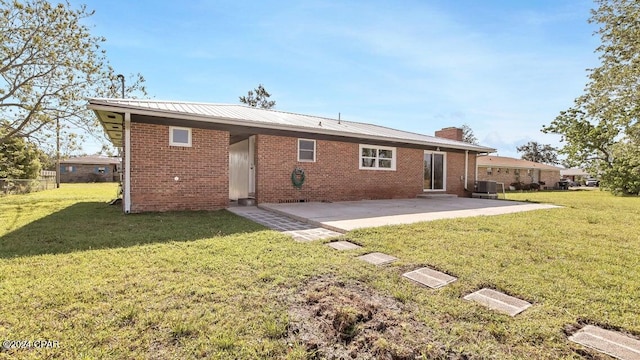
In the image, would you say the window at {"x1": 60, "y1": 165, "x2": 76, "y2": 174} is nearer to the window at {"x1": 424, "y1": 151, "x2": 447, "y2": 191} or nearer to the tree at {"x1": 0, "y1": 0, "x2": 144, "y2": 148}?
the tree at {"x1": 0, "y1": 0, "x2": 144, "y2": 148}

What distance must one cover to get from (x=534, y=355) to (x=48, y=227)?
8.02m

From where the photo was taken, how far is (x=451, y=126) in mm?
18719

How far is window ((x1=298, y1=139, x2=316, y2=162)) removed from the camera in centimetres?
1058

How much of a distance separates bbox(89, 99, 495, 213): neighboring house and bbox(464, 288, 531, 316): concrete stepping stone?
293 inches

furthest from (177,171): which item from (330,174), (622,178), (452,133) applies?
(622,178)

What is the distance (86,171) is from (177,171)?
1494 inches

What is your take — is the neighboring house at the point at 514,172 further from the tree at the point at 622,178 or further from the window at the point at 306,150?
the window at the point at 306,150

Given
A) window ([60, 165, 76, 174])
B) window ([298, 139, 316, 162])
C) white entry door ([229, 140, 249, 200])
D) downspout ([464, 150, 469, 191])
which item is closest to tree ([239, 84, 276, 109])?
window ([60, 165, 76, 174])

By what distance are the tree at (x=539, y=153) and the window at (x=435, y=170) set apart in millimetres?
63498

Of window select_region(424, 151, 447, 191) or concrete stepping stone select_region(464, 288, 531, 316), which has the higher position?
window select_region(424, 151, 447, 191)

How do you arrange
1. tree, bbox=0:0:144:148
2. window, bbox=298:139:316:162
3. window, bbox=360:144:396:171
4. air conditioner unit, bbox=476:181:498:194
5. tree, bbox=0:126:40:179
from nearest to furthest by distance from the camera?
window, bbox=298:139:316:162 → window, bbox=360:144:396:171 → tree, bbox=0:0:144:148 → air conditioner unit, bbox=476:181:498:194 → tree, bbox=0:126:40:179

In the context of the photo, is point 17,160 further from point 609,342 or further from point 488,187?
point 609,342

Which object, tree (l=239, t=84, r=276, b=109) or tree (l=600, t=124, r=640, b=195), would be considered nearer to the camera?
tree (l=600, t=124, r=640, b=195)

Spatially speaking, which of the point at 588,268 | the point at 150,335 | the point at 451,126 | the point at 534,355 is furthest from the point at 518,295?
the point at 451,126
